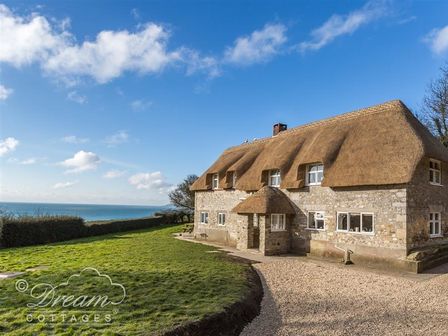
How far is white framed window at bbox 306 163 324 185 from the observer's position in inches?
684

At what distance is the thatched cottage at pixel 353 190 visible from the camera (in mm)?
14117

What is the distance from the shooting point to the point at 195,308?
7941 millimetres

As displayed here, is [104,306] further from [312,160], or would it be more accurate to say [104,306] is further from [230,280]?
[312,160]

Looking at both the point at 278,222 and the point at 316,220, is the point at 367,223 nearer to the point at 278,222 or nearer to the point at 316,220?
the point at 316,220

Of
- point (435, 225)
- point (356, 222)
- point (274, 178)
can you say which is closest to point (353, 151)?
point (356, 222)

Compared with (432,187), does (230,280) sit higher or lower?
lower

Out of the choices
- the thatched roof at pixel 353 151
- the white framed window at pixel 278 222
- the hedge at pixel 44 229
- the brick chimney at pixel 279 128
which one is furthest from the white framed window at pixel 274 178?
the hedge at pixel 44 229

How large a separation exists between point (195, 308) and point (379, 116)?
13.9 metres

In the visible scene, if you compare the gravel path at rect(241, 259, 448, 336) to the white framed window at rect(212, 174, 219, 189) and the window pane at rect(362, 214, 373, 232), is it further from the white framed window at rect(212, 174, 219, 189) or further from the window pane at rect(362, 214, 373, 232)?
the white framed window at rect(212, 174, 219, 189)

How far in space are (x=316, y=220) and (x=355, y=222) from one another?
2.24 m

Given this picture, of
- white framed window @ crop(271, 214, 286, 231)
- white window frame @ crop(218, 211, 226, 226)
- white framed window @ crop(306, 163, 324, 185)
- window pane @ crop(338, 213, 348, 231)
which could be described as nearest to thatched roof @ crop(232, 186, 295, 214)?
white framed window @ crop(271, 214, 286, 231)

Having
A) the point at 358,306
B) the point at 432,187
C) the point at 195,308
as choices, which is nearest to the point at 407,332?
the point at 358,306

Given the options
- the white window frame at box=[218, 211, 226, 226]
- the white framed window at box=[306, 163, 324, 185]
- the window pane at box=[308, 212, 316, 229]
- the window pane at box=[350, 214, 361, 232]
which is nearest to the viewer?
the window pane at box=[350, 214, 361, 232]

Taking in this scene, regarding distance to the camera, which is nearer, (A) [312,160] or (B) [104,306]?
(B) [104,306]
